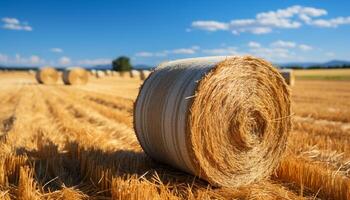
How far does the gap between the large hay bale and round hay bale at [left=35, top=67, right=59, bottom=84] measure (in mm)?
27413

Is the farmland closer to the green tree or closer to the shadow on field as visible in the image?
the shadow on field

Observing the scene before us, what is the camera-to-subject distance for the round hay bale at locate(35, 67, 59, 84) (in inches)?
1264

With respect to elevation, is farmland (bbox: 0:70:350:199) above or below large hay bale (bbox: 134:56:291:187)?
below

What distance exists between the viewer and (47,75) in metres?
32.5

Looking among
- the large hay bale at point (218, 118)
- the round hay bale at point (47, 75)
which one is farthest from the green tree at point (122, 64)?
the large hay bale at point (218, 118)

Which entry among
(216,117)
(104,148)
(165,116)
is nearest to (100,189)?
(165,116)

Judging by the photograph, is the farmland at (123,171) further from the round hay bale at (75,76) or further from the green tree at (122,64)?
the green tree at (122,64)

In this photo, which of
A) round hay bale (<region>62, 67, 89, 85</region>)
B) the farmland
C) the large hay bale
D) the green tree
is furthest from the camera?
the green tree

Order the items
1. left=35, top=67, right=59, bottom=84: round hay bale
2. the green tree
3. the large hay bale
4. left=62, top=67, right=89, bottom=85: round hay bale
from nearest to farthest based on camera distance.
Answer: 1. the large hay bale
2. left=62, top=67, right=89, bottom=85: round hay bale
3. left=35, top=67, right=59, bottom=84: round hay bale
4. the green tree

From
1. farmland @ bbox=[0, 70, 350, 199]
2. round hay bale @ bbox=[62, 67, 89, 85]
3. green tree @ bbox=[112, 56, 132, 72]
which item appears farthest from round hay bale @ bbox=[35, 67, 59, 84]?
green tree @ bbox=[112, 56, 132, 72]

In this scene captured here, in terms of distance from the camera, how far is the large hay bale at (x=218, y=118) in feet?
16.5

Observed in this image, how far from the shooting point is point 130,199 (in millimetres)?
4305

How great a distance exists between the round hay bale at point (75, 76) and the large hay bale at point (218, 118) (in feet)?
80.8

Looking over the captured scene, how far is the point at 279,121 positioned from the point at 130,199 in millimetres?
2394
